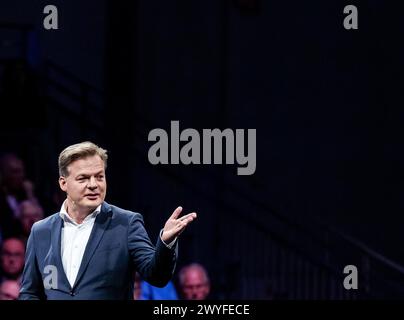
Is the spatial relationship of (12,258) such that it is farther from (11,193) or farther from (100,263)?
(100,263)

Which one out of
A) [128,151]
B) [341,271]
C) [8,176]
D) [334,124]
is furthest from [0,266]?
[334,124]

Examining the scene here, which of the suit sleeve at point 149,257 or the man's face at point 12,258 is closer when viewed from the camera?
the suit sleeve at point 149,257

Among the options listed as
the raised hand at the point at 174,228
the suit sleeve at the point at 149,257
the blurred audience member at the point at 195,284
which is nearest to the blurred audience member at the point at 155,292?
the blurred audience member at the point at 195,284

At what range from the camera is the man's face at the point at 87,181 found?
4422 millimetres

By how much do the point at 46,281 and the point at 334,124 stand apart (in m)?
6.28

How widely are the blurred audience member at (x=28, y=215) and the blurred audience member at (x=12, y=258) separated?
388 mm

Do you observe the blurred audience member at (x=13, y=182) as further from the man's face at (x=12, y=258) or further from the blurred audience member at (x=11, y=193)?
the man's face at (x=12, y=258)

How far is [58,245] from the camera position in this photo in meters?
4.45

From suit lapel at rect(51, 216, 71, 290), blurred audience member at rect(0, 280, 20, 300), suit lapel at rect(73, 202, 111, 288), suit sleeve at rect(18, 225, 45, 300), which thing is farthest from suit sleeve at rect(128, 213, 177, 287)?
blurred audience member at rect(0, 280, 20, 300)

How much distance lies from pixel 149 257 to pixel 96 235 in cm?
26

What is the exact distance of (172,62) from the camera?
412 inches

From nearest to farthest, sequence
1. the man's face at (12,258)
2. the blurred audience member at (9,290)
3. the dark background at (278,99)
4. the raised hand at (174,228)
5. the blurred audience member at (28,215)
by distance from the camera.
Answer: the raised hand at (174,228), the blurred audience member at (9,290), the man's face at (12,258), the blurred audience member at (28,215), the dark background at (278,99)
